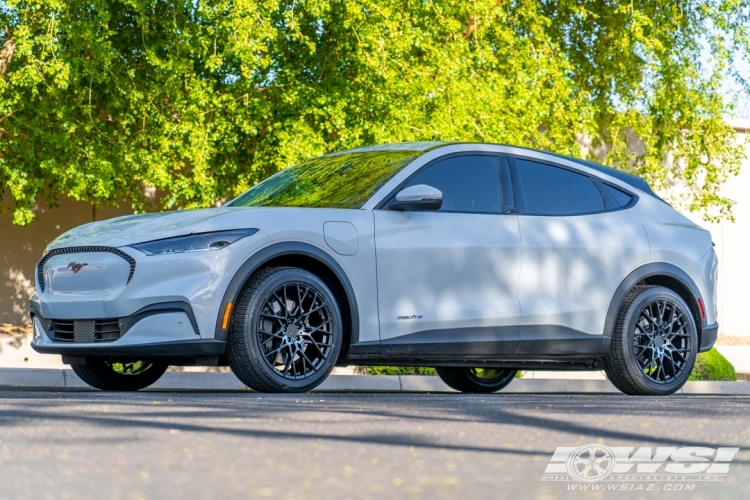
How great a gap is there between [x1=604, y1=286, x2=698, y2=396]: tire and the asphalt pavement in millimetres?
1888

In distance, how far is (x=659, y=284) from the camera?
9.21 meters

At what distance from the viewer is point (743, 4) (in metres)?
19.9

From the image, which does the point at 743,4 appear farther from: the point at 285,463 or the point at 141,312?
the point at 285,463

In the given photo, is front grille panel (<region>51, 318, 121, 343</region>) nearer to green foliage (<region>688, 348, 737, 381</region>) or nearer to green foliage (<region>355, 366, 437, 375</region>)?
green foliage (<region>355, 366, 437, 375</region>)

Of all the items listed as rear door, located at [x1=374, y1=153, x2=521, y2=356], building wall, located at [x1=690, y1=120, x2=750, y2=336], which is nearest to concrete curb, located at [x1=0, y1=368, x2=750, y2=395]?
rear door, located at [x1=374, y1=153, x2=521, y2=356]

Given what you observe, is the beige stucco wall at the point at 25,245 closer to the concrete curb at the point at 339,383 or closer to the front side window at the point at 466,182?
the concrete curb at the point at 339,383

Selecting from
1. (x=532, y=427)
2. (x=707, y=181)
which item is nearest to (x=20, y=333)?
(x=707, y=181)

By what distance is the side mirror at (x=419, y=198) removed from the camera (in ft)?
25.4

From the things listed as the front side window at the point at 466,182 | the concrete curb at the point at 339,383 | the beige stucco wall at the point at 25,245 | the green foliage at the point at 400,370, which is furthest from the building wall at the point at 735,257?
the front side window at the point at 466,182

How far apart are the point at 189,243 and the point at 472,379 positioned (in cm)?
377

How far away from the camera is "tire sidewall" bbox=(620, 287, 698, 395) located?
8.75m

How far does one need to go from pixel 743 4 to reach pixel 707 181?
2.97m

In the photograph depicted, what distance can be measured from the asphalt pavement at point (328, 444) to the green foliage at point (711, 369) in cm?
753

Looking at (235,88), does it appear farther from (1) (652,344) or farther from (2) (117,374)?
(1) (652,344)
